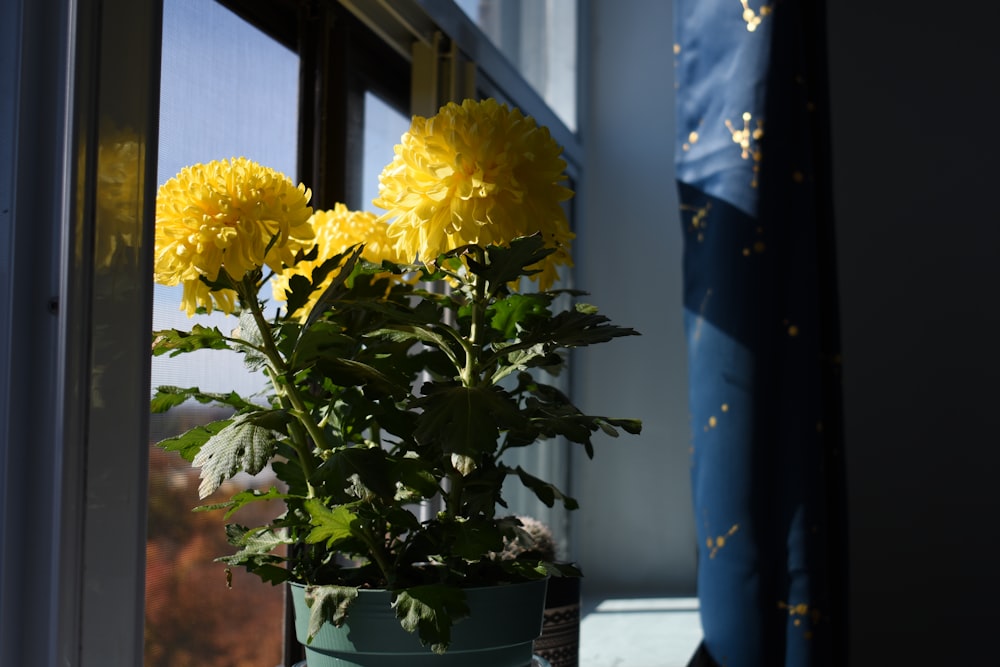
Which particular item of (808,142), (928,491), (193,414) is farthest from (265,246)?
(928,491)

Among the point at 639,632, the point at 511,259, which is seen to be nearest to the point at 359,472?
the point at 511,259

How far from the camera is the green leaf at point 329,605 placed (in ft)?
1.71

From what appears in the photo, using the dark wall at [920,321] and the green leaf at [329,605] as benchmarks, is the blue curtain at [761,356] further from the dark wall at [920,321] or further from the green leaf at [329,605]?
the green leaf at [329,605]

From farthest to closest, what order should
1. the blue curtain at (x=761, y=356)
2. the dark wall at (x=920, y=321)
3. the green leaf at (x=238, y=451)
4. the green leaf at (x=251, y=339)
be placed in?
the dark wall at (x=920, y=321), the blue curtain at (x=761, y=356), the green leaf at (x=251, y=339), the green leaf at (x=238, y=451)

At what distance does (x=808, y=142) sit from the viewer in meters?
1.58

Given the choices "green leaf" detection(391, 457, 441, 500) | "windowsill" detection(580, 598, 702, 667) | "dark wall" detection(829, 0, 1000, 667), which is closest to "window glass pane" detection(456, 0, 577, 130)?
"dark wall" detection(829, 0, 1000, 667)

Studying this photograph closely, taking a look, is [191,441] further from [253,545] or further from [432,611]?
[432,611]

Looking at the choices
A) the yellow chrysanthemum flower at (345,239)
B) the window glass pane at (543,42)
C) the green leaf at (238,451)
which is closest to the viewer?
the green leaf at (238,451)

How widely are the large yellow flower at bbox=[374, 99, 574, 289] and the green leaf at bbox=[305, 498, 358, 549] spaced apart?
0.16m

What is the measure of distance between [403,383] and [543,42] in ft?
5.77

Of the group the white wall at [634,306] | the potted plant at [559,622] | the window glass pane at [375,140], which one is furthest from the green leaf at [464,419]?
the white wall at [634,306]

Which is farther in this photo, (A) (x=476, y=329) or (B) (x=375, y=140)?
(B) (x=375, y=140)

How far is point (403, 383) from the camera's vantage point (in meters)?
0.60

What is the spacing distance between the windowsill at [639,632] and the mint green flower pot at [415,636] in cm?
107
